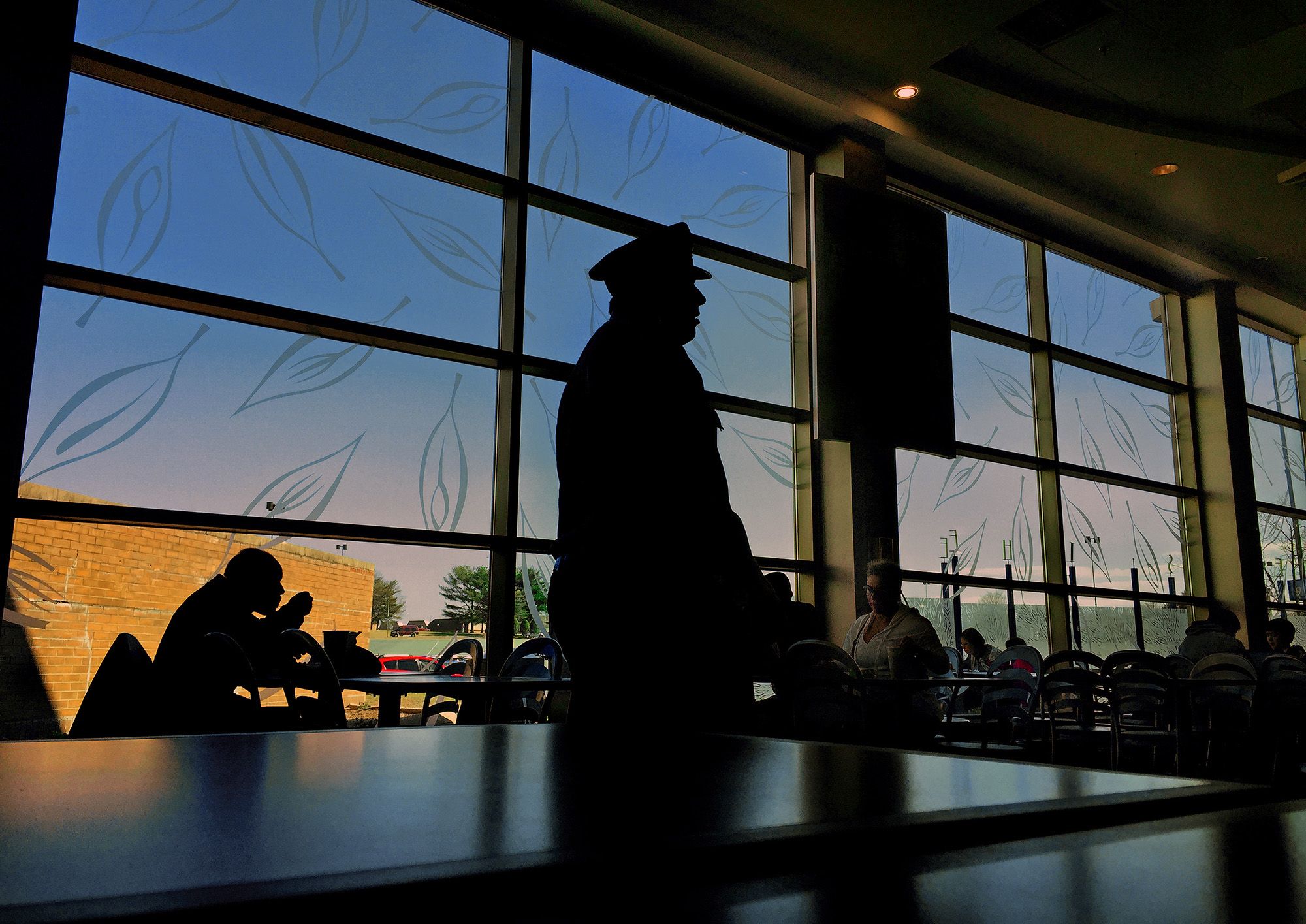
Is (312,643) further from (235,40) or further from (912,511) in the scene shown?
(912,511)

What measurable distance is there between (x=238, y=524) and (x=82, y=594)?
740 mm

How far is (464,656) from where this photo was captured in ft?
17.5

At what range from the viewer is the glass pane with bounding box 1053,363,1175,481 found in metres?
8.76

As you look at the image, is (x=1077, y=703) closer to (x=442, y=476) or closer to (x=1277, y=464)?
(x=442, y=476)

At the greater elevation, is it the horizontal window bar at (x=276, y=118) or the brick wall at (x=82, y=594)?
the horizontal window bar at (x=276, y=118)

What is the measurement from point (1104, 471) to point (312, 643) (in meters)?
7.80

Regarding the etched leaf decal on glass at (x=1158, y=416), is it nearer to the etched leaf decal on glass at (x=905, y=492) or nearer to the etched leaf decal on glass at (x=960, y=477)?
the etched leaf decal on glass at (x=960, y=477)

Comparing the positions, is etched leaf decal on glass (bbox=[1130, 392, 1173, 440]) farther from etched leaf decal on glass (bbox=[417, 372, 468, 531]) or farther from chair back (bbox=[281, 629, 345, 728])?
chair back (bbox=[281, 629, 345, 728])

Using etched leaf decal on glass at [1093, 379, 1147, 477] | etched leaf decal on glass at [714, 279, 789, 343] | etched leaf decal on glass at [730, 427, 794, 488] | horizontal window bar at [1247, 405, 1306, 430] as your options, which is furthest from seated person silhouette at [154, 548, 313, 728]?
horizontal window bar at [1247, 405, 1306, 430]

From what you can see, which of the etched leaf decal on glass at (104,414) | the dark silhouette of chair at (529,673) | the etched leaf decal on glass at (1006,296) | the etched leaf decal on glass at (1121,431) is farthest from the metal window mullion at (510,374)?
the etched leaf decal on glass at (1121,431)

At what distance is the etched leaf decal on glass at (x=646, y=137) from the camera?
6422 millimetres

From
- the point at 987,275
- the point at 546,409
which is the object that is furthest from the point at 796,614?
the point at 987,275

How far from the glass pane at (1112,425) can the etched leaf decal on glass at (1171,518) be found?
302mm

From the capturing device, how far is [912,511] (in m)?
7.43
